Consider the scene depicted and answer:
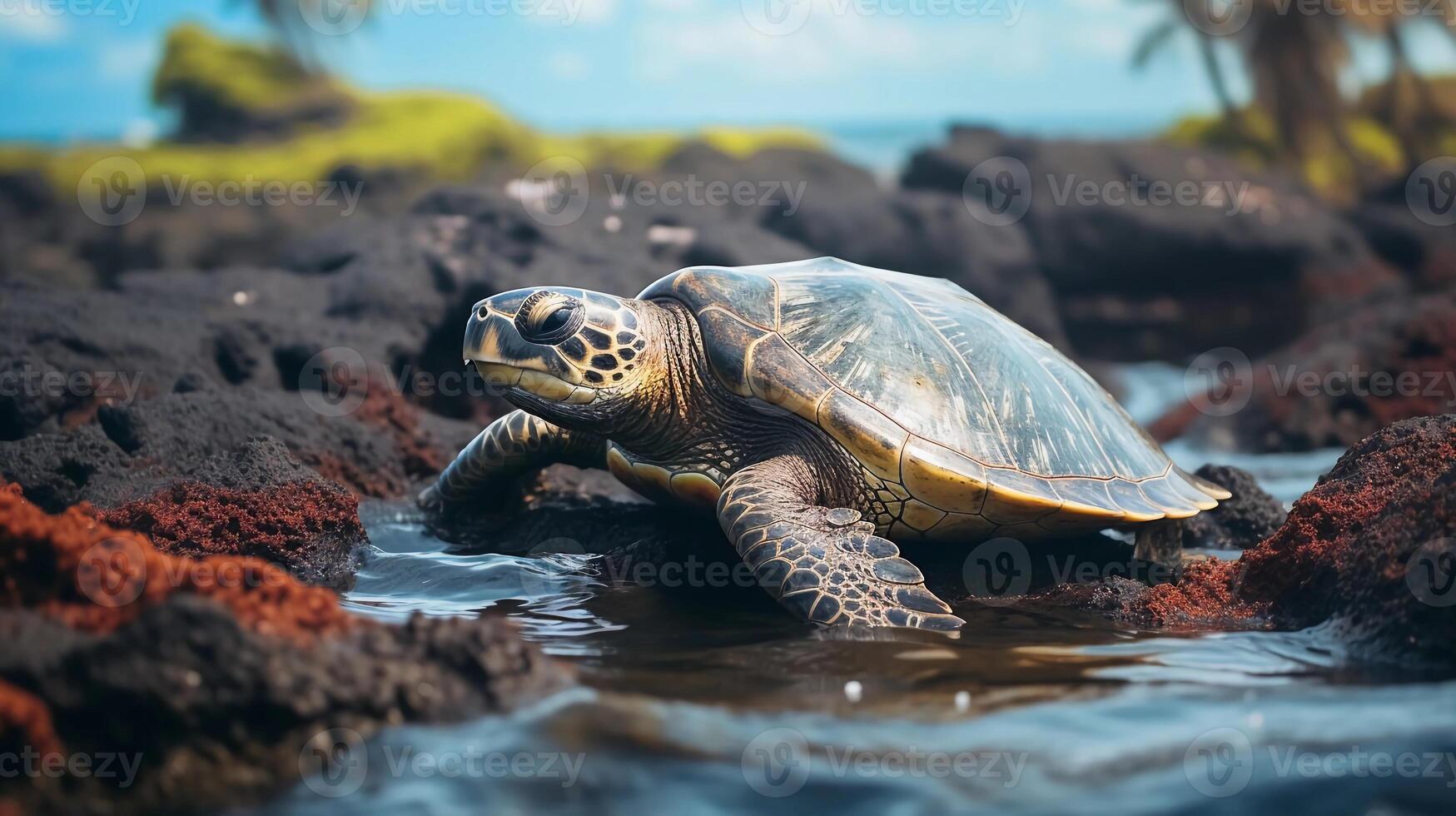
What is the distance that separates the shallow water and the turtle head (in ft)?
4.27

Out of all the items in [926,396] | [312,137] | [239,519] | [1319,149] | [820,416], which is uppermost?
[312,137]

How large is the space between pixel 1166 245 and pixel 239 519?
16.8m

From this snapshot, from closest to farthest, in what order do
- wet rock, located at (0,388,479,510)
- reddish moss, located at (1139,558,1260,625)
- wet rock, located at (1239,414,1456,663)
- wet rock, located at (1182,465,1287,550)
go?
1. wet rock, located at (1239,414,1456,663)
2. reddish moss, located at (1139,558,1260,625)
3. wet rock, located at (0,388,479,510)
4. wet rock, located at (1182,465,1287,550)

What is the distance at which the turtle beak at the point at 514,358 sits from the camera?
523 centimetres

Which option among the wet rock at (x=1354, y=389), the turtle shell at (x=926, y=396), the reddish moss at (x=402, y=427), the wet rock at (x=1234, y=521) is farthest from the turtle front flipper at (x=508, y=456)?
the wet rock at (x=1354, y=389)

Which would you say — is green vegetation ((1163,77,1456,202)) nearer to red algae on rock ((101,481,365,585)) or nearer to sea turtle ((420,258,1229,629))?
sea turtle ((420,258,1229,629))

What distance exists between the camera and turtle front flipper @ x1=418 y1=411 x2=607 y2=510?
609 cm

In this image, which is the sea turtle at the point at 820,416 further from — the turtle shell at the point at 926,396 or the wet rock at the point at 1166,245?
the wet rock at the point at 1166,245

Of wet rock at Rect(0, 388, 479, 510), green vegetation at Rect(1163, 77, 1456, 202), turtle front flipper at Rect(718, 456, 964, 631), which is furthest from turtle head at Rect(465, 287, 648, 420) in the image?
green vegetation at Rect(1163, 77, 1456, 202)

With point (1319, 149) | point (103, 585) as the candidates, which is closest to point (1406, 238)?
point (1319, 149)

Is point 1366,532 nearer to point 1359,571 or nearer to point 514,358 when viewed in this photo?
point 1359,571

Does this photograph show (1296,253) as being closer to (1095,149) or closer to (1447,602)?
(1095,149)

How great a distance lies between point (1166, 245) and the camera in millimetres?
18781

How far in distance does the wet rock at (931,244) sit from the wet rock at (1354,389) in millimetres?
3477
